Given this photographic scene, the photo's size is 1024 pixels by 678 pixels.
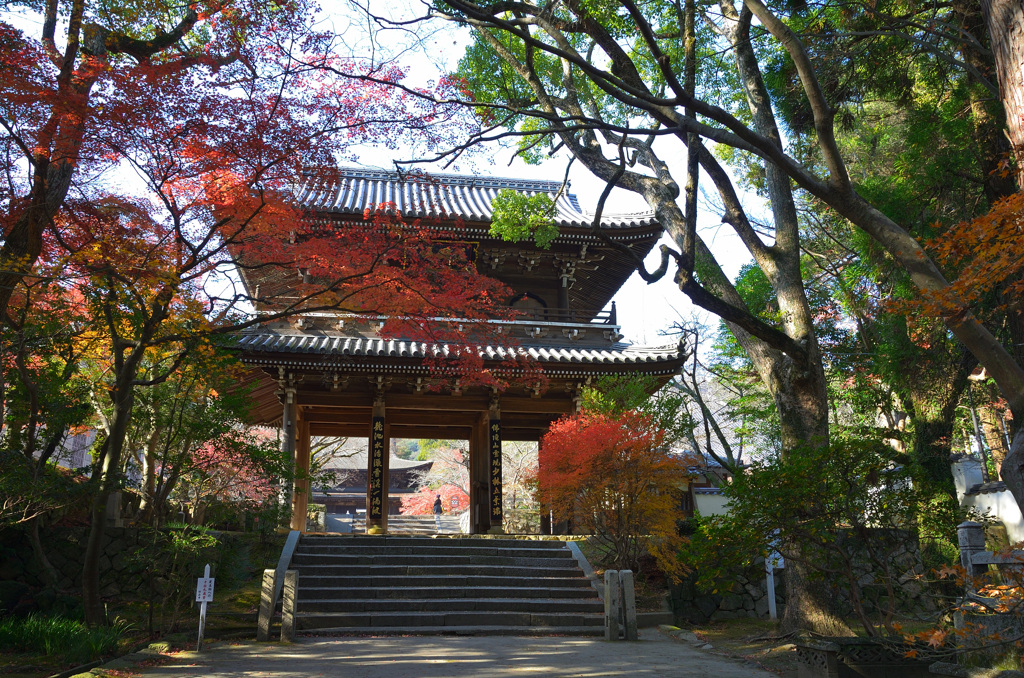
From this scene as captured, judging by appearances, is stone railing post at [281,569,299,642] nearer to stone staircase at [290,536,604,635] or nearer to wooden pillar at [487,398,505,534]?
stone staircase at [290,536,604,635]

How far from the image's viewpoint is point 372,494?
13273mm

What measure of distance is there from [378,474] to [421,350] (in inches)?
102

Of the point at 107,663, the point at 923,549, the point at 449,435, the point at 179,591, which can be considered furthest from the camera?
the point at 449,435

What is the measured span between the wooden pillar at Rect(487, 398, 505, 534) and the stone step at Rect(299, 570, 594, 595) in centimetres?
266

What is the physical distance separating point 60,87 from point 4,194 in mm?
1479

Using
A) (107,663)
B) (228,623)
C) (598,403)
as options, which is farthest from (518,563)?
(107,663)

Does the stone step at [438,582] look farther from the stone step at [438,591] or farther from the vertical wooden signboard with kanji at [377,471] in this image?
the vertical wooden signboard with kanji at [377,471]

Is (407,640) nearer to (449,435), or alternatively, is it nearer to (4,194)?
(4,194)

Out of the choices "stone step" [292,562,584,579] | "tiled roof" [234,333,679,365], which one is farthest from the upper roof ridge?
"stone step" [292,562,584,579]

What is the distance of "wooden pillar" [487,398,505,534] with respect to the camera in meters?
13.5

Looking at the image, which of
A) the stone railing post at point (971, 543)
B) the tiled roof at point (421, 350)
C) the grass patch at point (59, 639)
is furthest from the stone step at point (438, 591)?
the stone railing post at point (971, 543)

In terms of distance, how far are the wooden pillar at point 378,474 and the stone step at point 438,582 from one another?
2.61 meters

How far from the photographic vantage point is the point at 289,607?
321 inches

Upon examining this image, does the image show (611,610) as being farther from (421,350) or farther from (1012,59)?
(1012,59)
